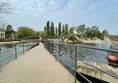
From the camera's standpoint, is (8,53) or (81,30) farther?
(81,30)

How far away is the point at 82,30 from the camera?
3339 inches

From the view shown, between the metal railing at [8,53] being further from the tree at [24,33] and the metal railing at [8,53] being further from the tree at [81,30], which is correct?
the tree at [24,33]

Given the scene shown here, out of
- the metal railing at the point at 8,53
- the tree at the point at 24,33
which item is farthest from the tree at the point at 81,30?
the metal railing at the point at 8,53

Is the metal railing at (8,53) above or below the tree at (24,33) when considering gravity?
below

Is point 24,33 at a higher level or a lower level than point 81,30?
lower

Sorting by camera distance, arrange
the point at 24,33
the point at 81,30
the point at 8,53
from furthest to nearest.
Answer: the point at 24,33 < the point at 81,30 < the point at 8,53

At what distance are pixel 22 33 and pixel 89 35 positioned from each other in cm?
3443

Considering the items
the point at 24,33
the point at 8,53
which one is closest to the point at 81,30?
the point at 24,33

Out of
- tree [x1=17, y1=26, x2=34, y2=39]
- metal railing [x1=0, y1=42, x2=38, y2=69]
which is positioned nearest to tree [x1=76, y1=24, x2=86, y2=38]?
tree [x1=17, y1=26, x2=34, y2=39]

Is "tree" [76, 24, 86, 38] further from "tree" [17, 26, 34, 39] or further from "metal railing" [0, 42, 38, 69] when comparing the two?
"metal railing" [0, 42, 38, 69]

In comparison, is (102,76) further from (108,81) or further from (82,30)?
(82,30)

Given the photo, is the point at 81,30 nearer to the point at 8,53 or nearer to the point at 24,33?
the point at 24,33

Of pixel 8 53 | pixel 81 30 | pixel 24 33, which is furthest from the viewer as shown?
pixel 24 33

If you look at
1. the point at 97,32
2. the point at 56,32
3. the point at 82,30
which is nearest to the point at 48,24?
the point at 56,32
